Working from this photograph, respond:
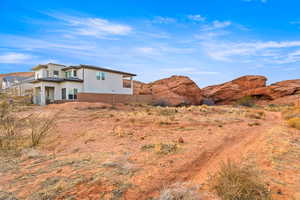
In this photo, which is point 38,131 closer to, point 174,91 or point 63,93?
point 63,93

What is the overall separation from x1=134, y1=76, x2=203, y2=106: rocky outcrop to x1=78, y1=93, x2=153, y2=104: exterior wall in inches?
91.6

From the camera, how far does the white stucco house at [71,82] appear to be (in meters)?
23.3

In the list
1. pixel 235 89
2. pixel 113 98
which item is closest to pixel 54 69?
pixel 113 98

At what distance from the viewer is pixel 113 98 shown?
25.5 m

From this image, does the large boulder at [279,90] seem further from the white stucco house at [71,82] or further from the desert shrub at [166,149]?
the desert shrub at [166,149]

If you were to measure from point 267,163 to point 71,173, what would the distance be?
4490 mm

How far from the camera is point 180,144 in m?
5.92

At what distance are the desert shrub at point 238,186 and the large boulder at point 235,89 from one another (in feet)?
115

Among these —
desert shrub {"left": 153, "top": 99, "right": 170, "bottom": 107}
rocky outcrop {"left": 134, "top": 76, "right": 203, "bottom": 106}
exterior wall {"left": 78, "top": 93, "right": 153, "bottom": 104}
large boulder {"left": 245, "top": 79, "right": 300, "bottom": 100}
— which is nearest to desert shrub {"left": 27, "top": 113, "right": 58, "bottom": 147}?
exterior wall {"left": 78, "top": 93, "right": 153, "bottom": 104}

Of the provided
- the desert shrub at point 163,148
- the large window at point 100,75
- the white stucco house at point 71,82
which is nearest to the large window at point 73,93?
the white stucco house at point 71,82

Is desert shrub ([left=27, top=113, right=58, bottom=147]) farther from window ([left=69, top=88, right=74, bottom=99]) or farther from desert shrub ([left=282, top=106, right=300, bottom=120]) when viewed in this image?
window ([left=69, top=88, right=74, bottom=99])

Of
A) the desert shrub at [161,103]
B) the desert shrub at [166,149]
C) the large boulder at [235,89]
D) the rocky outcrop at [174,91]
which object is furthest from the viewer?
the large boulder at [235,89]

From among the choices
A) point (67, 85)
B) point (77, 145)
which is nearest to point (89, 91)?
point (67, 85)

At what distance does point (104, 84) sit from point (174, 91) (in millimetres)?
13074
